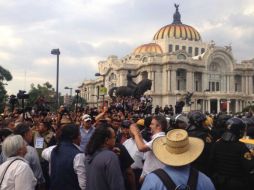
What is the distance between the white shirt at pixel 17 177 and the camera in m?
4.12

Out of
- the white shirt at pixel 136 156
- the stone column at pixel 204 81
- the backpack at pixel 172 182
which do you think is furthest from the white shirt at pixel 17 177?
the stone column at pixel 204 81

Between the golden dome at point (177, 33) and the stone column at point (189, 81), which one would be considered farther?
the golden dome at point (177, 33)

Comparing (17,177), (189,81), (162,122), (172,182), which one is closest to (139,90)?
(162,122)

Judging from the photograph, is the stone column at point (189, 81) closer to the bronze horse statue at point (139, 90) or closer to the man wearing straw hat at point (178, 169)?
the bronze horse statue at point (139, 90)

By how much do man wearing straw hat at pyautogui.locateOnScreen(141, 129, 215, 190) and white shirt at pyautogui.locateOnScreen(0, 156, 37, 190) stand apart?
1.38m

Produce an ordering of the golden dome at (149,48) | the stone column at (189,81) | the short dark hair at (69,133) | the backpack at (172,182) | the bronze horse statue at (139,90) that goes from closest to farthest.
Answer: the backpack at (172,182) < the short dark hair at (69,133) < the bronze horse statue at (139,90) < the stone column at (189,81) < the golden dome at (149,48)

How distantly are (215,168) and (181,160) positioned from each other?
2.01 meters

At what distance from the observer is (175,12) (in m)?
105

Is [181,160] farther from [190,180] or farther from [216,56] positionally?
[216,56]

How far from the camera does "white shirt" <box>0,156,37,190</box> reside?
4117mm

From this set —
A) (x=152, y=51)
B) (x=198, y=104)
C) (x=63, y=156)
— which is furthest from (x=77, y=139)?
(x=152, y=51)

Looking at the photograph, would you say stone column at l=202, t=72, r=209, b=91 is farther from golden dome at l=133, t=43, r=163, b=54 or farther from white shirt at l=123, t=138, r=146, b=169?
white shirt at l=123, t=138, r=146, b=169

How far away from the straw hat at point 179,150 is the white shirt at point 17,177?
1.43 metres

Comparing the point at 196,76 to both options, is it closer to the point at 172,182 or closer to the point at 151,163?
the point at 151,163
